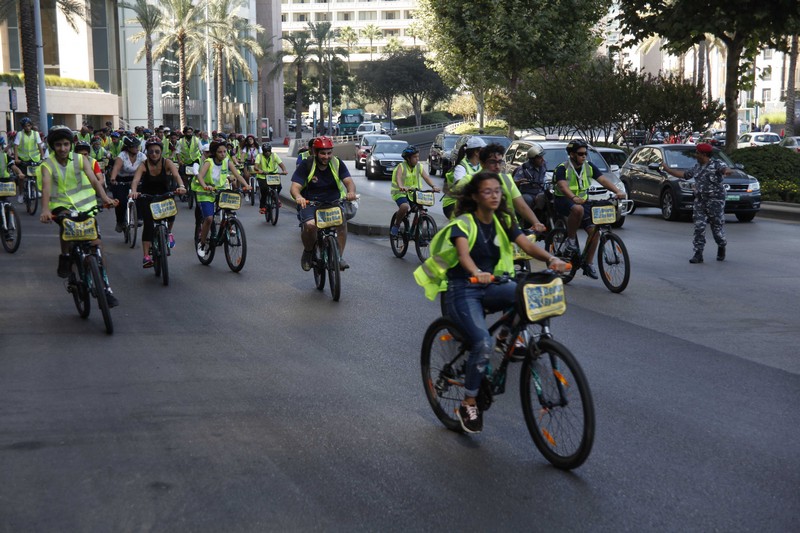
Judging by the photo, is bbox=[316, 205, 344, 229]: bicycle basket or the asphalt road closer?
the asphalt road

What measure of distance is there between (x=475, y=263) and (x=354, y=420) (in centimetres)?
133

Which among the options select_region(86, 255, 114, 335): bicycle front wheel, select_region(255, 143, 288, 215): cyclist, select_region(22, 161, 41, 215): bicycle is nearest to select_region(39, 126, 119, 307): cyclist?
select_region(86, 255, 114, 335): bicycle front wheel

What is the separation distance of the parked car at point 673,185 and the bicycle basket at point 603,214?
953 cm

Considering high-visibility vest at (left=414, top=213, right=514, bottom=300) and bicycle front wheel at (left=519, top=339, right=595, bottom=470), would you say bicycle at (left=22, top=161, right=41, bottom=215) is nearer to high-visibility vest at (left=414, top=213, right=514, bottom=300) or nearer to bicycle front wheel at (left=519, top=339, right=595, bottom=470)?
high-visibility vest at (left=414, top=213, right=514, bottom=300)

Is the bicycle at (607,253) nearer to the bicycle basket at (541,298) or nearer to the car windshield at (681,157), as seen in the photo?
the bicycle basket at (541,298)

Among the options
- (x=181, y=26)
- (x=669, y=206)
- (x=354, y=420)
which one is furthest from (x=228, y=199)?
(x=181, y=26)

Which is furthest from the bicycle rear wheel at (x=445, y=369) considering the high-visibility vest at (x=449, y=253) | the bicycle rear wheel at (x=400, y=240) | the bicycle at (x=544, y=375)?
the bicycle rear wheel at (x=400, y=240)

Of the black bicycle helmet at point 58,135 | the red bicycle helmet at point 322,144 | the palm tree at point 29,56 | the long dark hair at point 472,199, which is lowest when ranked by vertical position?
the long dark hair at point 472,199

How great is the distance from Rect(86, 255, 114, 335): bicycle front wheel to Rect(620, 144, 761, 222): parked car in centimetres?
1430

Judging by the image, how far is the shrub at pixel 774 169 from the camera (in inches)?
973

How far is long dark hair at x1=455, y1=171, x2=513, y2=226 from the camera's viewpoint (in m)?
5.78

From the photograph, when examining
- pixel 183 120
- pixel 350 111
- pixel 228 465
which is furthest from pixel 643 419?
pixel 350 111

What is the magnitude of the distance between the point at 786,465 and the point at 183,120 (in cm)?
5466

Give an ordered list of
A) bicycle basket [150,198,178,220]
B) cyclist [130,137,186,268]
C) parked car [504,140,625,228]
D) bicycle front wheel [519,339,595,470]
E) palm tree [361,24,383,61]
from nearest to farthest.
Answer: bicycle front wheel [519,339,595,470]
bicycle basket [150,198,178,220]
cyclist [130,137,186,268]
parked car [504,140,625,228]
palm tree [361,24,383,61]
